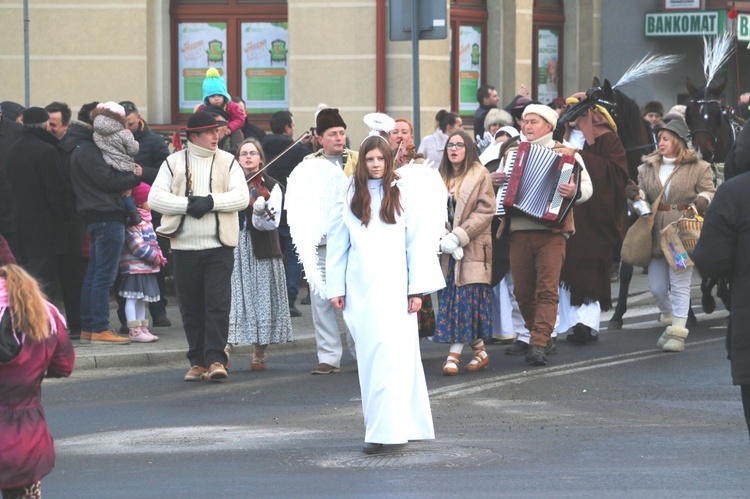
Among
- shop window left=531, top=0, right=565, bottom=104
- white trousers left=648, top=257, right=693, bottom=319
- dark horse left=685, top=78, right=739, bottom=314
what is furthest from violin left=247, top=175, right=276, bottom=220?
shop window left=531, top=0, right=565, bottom=104

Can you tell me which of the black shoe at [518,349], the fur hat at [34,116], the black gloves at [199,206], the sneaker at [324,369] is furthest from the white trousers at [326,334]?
the fur hat at [34,116]

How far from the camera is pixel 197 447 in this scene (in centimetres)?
877

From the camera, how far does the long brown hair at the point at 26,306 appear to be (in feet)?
19.6

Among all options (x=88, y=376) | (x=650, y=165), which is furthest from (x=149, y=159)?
(x=650, y=165)

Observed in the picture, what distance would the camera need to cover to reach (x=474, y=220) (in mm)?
11711

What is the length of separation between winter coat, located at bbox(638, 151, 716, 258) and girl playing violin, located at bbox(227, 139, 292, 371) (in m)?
3.35

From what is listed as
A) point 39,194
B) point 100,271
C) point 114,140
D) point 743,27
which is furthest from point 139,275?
point 743,27

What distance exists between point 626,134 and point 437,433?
22.4 feet

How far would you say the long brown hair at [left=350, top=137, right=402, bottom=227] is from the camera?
878 cm

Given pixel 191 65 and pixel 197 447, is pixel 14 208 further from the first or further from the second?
pixel 191 65

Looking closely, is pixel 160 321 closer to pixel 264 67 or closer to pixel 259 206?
pixel 259 206

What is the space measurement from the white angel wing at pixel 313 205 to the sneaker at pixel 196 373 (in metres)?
1.09

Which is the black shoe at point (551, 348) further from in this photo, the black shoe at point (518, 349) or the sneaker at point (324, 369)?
the sneaker at point (324, 369)

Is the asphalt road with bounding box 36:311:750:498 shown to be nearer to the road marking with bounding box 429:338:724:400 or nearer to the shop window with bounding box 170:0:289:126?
the road marking with bounding box 429:338:724:400
